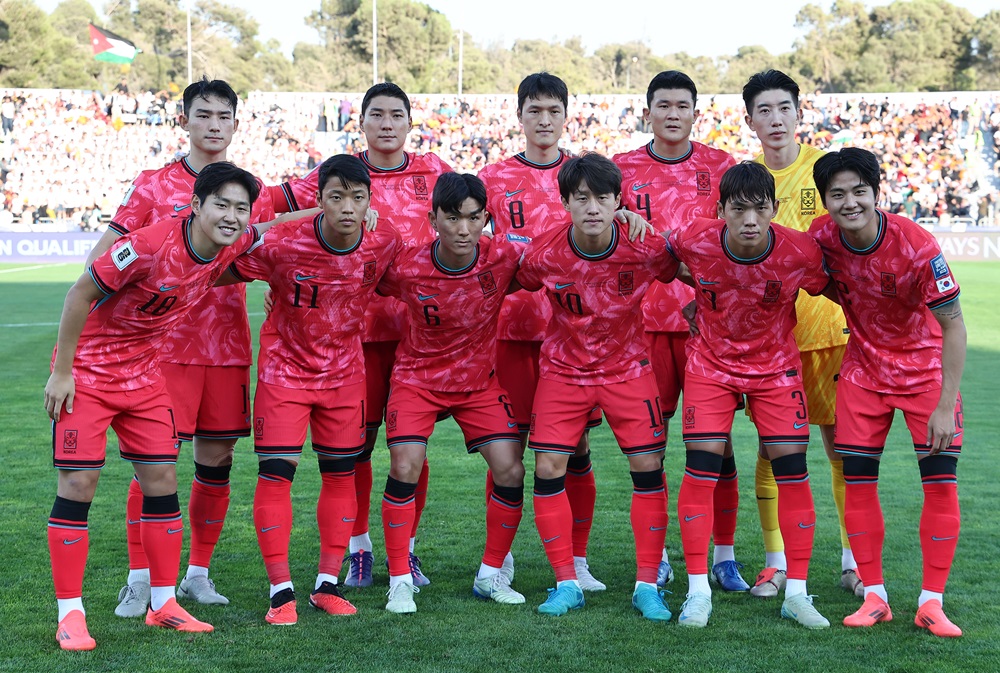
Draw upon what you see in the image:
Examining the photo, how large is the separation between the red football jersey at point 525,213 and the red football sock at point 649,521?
0.86m

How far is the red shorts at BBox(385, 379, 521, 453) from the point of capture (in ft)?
14.3

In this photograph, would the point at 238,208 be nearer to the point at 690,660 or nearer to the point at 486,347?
the point at 486,347

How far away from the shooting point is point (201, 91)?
14.7ft

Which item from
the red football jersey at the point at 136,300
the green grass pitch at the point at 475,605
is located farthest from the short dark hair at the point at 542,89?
the green grass pitch at the point at 475,605

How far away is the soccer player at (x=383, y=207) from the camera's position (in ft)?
15.3

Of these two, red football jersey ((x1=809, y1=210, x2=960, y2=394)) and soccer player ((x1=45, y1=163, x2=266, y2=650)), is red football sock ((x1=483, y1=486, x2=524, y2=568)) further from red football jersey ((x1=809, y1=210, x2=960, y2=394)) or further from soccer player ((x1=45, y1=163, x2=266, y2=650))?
red football jersey ((x1=809, y1=210, x2=960, y2=394))

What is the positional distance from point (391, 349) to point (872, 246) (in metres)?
2.14

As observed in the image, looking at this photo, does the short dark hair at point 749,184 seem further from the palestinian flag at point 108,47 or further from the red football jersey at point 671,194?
the palestinian flag at point 108,47

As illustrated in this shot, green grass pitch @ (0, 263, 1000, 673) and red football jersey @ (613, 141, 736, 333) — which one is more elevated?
red football jersey @ (613, 141, 736, 333)

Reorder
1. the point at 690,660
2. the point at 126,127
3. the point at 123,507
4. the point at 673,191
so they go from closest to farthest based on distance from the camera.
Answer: the point at 690,660 → the point at 673,191 → the point at 123,507 → the point at 126,127

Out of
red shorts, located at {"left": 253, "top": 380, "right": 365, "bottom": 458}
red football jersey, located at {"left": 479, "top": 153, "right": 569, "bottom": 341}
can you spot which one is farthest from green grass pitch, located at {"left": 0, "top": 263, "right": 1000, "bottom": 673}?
red football jersey, located at {"left": 479, "top": 153, "right": 569, "bottom": 341}

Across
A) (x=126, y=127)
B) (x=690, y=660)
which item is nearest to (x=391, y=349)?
(x=690, y=660)

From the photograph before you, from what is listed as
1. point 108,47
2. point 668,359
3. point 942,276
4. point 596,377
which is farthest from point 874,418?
point 108,47

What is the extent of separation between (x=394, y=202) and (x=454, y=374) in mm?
907
